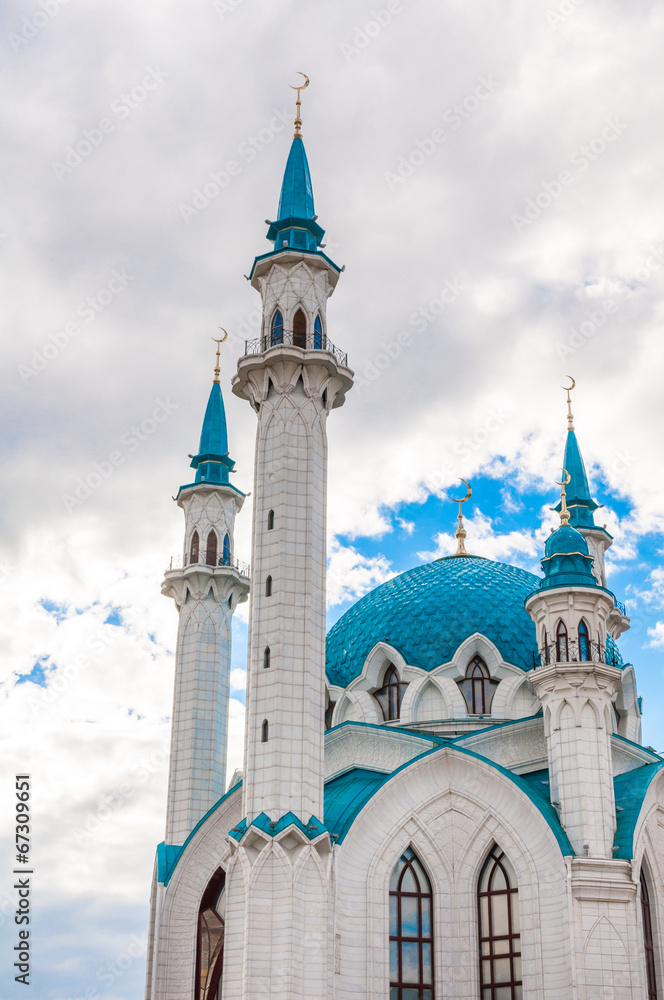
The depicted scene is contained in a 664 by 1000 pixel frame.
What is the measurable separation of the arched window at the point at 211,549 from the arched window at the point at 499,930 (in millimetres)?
13126

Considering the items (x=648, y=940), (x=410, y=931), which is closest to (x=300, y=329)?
(x=410, y=931)

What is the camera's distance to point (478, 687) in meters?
32.1

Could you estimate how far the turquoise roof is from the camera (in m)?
36.4

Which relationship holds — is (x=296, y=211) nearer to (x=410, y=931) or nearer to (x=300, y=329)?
(x=300, y=329)

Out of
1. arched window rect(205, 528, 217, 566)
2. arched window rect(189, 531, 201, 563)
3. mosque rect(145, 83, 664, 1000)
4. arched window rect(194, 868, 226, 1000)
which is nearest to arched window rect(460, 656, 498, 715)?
mosque rect(145, 83, 664, 1000)

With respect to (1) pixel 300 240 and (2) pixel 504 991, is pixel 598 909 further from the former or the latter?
(1) pixel 300 240

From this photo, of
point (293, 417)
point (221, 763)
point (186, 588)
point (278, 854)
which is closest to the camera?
point (278, 854)

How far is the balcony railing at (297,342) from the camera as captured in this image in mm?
28375

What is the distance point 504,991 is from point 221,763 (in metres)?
10.6

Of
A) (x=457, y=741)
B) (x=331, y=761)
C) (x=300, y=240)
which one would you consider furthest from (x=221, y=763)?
(x=300, y=240)

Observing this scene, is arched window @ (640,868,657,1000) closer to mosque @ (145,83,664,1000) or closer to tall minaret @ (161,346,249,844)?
mosque @ (145,83,664,1000)

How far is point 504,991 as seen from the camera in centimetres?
2459

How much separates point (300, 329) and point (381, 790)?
11.4 meters

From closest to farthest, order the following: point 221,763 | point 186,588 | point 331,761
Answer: point 331,761
point 221,763
point 186,588
